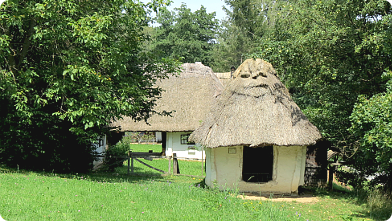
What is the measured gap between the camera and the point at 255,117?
12328 mm

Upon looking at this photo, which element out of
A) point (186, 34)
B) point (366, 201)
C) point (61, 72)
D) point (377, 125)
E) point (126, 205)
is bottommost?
point (366, 201)

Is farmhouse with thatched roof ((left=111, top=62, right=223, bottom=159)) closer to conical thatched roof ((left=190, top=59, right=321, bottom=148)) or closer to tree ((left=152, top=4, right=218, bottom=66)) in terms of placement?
conical thatched roof ((left=190, top=59, right=321, bottom=148))

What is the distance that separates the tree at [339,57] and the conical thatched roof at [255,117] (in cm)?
110

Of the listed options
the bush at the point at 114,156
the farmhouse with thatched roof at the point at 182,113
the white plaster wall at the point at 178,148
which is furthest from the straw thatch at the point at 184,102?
the bush at the point at 114,156

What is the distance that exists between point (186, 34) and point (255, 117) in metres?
30.4

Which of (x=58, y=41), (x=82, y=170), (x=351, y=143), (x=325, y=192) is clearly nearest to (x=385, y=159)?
(x=351, y=143)

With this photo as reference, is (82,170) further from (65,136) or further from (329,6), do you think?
(329,6)

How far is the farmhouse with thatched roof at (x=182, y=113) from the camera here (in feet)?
77.6

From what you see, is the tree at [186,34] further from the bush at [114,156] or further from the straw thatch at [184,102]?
the bush at [114,156]

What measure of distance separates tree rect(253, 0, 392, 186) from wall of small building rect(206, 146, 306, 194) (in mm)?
1619

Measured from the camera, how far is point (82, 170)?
1575 centimetres

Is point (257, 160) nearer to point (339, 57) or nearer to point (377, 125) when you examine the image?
point (339, 57)

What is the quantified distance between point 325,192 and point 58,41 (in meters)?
11.1

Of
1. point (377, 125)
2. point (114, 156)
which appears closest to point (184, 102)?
point (114, 156)
